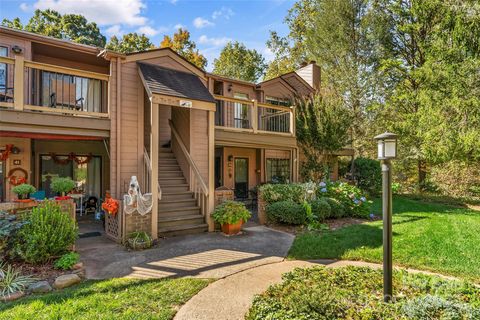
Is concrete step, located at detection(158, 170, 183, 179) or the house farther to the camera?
concrete step, located at detection(158, 170, 183, 179)

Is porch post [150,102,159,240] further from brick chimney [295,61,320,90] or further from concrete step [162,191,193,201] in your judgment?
brick chimney [295,61,320,90]

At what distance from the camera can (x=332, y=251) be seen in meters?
6.16

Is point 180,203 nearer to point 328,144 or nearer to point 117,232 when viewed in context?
point 117,232

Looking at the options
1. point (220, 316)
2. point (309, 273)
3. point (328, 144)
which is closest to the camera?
point (220, 316)

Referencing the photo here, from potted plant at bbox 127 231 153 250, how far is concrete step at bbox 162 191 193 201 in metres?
1.88

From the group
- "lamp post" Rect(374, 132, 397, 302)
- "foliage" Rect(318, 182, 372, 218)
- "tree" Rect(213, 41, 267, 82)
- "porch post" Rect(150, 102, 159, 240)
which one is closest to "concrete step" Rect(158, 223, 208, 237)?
"porch post" Rect(150, 102, 159, 240)

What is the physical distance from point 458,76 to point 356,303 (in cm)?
1534

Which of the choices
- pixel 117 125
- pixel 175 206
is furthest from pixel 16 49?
pixel 175 206

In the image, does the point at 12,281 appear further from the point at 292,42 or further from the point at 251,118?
the point at 292,42

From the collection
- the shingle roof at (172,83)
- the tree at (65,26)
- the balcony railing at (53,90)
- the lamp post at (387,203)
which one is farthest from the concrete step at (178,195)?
the tree at (65,26)

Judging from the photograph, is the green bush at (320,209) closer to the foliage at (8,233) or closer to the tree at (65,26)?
the foliage at (8,233)

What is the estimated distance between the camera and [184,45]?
27672 mm

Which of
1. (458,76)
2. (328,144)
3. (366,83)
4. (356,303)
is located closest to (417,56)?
(366,83)

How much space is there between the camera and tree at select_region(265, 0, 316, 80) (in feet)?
85.2
